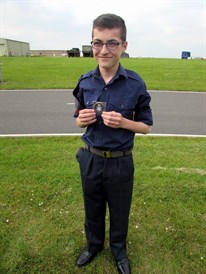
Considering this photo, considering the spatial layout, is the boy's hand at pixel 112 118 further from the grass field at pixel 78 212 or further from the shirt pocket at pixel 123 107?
the grass field at pixel 78 212

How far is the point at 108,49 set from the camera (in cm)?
186

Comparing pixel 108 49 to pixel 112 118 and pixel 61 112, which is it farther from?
pixel 61 112

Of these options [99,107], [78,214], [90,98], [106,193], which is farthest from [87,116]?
[78,214]

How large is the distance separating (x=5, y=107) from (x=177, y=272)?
7.86 m

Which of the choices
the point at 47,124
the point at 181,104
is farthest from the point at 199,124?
the point at 47,124

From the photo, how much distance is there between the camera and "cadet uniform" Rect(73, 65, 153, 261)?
1995 mm

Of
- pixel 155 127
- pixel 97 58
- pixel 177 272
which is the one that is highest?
pixel 97 58

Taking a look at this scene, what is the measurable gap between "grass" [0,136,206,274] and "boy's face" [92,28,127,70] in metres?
1.88

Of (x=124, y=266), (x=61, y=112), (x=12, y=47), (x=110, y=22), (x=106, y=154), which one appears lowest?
(x=124, y=266)

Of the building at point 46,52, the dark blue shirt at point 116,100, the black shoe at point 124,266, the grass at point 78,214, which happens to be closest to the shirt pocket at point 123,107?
the dark blue shirt at point 116,100

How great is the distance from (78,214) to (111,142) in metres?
1.57

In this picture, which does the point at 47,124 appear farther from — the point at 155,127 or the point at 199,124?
the point at 199,124

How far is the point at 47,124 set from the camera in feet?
23.0

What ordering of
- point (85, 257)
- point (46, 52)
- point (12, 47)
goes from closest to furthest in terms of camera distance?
point (85, 257) < point (12, 47) < point (46, 52)
